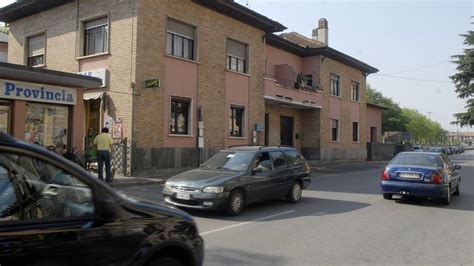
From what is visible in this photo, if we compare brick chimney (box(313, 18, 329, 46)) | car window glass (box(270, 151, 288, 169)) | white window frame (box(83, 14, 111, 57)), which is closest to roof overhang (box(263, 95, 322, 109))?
brick chimney (box(313, 18, 329, 46))

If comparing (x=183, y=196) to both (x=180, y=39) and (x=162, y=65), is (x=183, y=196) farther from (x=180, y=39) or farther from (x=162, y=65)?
(x=180, y=39)

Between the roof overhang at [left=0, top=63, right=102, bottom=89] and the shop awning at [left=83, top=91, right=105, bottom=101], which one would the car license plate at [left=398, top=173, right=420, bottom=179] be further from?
the shop awning at [left=83, top=91, right=105, bottom=101]

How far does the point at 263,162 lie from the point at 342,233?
3.35m

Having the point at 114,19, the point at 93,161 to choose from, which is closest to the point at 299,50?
the point at 114,19

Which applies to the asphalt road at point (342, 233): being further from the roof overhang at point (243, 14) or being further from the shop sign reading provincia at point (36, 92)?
the roof overhang at point (243, 14)

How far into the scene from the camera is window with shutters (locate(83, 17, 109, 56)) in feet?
61.7

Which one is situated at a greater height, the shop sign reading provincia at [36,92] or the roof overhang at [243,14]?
the roof overhang at [243,14]

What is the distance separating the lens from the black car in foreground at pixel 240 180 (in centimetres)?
907

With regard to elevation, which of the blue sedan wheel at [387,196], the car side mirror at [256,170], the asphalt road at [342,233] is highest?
the car side mirror at [256,170]

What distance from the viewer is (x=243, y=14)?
22266 mm

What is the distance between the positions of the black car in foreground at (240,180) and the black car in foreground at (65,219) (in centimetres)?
557

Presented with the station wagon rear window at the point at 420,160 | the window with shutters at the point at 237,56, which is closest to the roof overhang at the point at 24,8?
the window with shutters at the point at 237,56

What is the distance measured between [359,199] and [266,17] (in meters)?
13.6

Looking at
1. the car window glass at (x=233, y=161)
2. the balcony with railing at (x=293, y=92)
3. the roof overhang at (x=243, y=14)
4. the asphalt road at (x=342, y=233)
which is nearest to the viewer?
the asphalt road at (x=342, y=233)
